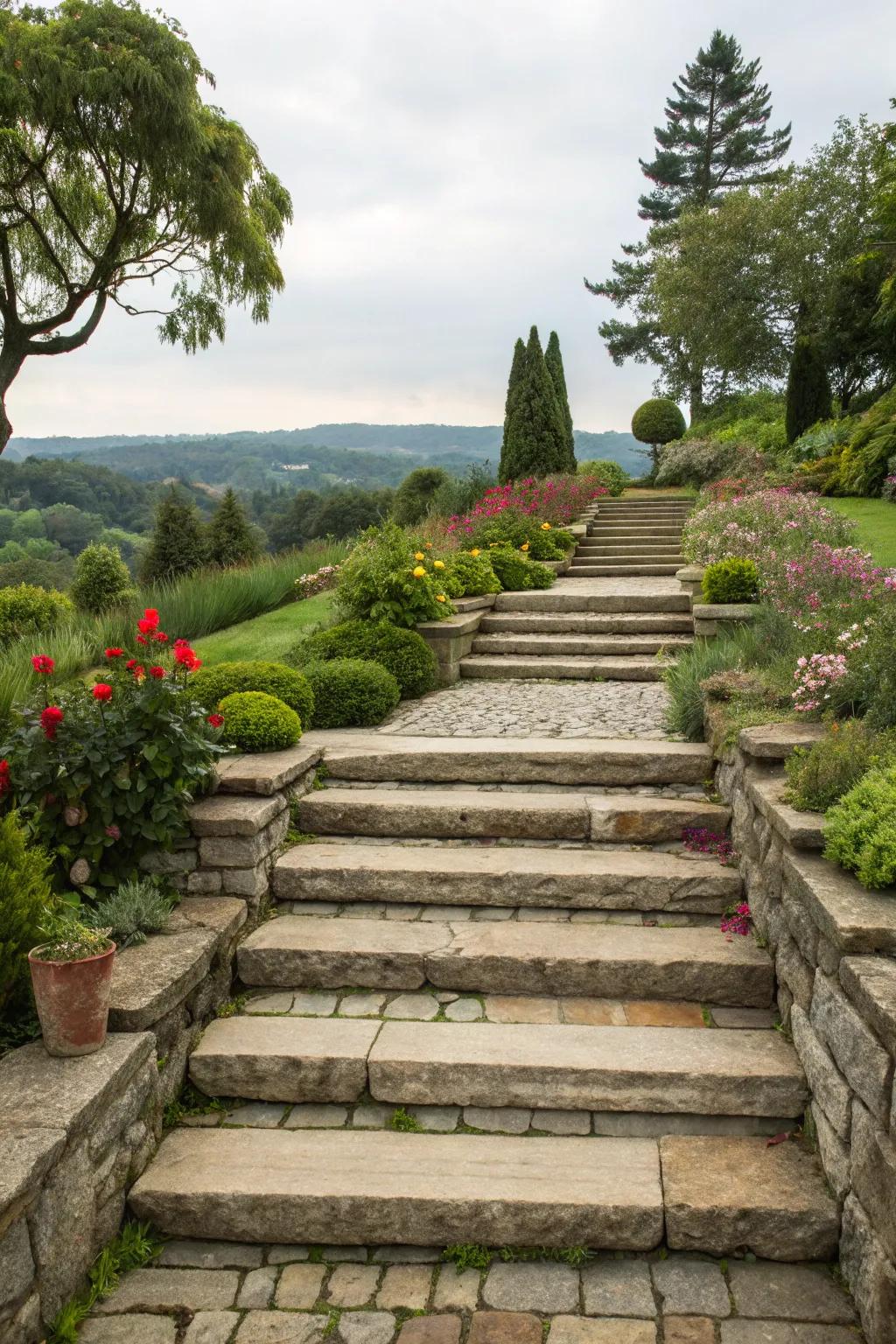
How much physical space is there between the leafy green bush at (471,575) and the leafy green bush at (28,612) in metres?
4.57

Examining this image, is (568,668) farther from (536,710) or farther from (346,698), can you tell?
(346,698)

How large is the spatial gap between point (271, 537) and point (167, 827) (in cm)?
2738

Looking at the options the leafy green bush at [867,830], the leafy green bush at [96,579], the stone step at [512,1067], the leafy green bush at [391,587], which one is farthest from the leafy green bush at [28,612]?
the leafy green bush at [867,830]

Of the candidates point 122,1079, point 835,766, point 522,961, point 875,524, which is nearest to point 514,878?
point 522,961

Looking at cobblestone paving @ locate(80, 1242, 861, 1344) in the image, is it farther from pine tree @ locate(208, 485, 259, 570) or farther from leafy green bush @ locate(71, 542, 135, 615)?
pine tree @ locate(208, 485, 259, 570)

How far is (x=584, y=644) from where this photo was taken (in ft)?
25.8

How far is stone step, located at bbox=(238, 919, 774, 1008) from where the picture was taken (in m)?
3.50

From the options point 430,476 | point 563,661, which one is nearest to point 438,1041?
point 563,661

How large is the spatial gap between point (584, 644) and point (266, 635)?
9.84 feet

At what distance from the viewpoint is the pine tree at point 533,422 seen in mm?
17406

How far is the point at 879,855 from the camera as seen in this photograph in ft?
9.25

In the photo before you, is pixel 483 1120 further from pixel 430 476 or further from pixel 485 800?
pixel 430 476

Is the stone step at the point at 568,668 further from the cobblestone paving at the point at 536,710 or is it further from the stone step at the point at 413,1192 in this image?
the stone step at the point at 413,1192

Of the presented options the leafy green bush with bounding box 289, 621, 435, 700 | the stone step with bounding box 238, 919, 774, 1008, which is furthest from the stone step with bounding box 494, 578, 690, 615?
the stone step with bounding box 238, 919, 774, 1008
